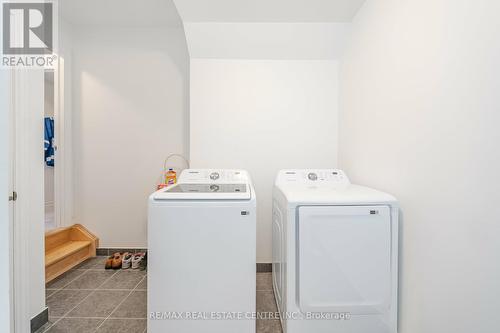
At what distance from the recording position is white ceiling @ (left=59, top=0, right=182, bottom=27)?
2297 mm

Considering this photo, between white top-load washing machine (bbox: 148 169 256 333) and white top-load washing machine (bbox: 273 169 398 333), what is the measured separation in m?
0.26

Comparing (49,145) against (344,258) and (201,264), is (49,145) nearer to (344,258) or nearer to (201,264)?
(201,264)

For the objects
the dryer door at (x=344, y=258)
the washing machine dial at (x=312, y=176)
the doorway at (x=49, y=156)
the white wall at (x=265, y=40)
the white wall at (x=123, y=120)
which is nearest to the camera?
the dryer door at (x=344, y=258)

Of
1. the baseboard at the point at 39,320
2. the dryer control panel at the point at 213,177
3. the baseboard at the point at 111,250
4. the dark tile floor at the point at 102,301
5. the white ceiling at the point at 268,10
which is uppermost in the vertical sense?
the white ceiling at the point at 268,10

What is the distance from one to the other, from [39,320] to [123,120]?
79.3 inches

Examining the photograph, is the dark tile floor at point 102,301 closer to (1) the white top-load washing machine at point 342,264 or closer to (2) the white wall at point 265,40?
(1) the white top-load washing machine at point 342,264

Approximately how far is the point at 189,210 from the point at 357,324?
1.20 meters

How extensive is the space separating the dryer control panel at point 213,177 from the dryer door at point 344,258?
2.70ft

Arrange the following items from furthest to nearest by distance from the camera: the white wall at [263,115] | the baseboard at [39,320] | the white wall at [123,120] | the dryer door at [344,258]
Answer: the white wall at [123,120]
the white wall at [263,115]
the baseboard at [39,320]
the dryer door at [344,258]

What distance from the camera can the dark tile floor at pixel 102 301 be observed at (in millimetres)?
1602

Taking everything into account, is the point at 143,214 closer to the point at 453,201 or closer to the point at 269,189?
the point at 269,189

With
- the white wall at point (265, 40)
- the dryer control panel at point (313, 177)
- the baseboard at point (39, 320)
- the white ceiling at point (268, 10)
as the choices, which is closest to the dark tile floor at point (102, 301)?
the baseboard at point (39, 320)

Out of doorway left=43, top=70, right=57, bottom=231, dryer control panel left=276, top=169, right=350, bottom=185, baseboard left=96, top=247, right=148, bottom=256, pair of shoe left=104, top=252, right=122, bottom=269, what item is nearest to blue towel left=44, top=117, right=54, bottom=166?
doorway left=43, top=70, right=57, bottom=231

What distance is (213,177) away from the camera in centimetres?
202
